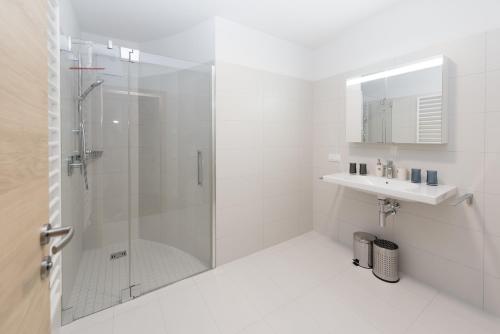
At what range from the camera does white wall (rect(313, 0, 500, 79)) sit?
1659 mm

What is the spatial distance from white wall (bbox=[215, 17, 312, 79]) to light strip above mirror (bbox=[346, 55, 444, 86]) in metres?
0.69

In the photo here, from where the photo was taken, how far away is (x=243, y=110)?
92.1 inches

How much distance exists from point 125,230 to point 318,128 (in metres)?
2.39

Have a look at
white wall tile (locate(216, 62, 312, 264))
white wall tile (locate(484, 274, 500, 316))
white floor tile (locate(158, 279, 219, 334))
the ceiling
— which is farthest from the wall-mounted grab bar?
white floor tile (locate(158, 279, 219, 334))

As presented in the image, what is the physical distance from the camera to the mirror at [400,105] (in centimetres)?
180

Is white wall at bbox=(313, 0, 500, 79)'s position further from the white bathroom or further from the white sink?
the white sink

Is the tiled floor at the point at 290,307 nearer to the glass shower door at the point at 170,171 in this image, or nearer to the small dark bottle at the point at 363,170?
the glass shower door at the point at 170,171

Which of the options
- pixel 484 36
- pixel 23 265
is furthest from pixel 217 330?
pixel 484 36

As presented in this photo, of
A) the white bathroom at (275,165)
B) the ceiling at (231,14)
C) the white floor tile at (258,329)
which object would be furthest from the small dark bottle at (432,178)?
the white floor tile at (258,329)

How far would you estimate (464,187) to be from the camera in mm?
1742

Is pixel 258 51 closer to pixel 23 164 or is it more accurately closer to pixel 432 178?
pixel 432 178

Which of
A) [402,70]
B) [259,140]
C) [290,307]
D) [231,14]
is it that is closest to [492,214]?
[402,70]

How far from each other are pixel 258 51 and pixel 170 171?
158 centimetres

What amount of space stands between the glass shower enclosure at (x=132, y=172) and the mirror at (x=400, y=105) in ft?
4.90
